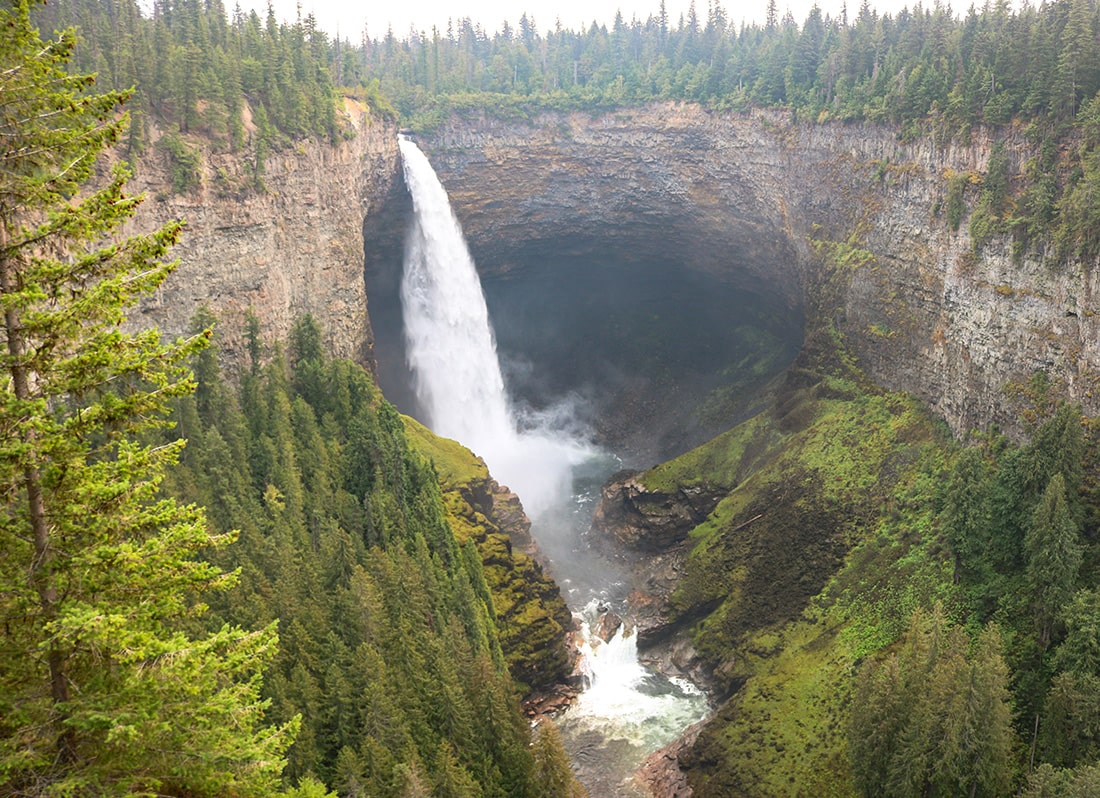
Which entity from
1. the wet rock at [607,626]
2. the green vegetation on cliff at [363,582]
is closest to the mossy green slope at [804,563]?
the wet rock at [607,626]

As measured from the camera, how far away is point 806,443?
71.2m

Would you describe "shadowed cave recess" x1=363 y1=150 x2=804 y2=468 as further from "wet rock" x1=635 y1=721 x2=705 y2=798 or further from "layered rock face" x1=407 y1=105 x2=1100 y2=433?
"wet rock" x1=635 y1=721 x2=705 y2=798

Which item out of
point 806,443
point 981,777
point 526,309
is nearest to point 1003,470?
point 981,777

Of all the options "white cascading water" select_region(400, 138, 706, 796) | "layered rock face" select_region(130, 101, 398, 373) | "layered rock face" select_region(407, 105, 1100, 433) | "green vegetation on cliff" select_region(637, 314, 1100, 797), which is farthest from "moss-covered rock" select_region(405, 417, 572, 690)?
"layered rock face" select_region(407, 105, 1100, 433)

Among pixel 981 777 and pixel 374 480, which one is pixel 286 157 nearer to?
pixel 374 480

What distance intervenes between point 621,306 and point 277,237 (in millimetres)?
53316

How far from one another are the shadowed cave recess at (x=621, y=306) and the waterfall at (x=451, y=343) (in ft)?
6.42

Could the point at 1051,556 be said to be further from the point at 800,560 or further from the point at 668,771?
the point at 668,771

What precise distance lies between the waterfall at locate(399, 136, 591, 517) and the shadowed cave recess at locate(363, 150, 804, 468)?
1.96 meters

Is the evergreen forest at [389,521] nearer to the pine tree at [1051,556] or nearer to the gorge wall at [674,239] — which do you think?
the pine tree at [1051,556]

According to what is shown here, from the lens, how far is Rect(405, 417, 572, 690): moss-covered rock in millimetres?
58625

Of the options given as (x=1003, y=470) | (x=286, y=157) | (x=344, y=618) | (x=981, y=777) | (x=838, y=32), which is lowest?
(x=981, y=777)

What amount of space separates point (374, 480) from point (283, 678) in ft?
77.1

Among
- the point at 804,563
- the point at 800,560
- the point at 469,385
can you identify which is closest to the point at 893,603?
the point at 804,563
